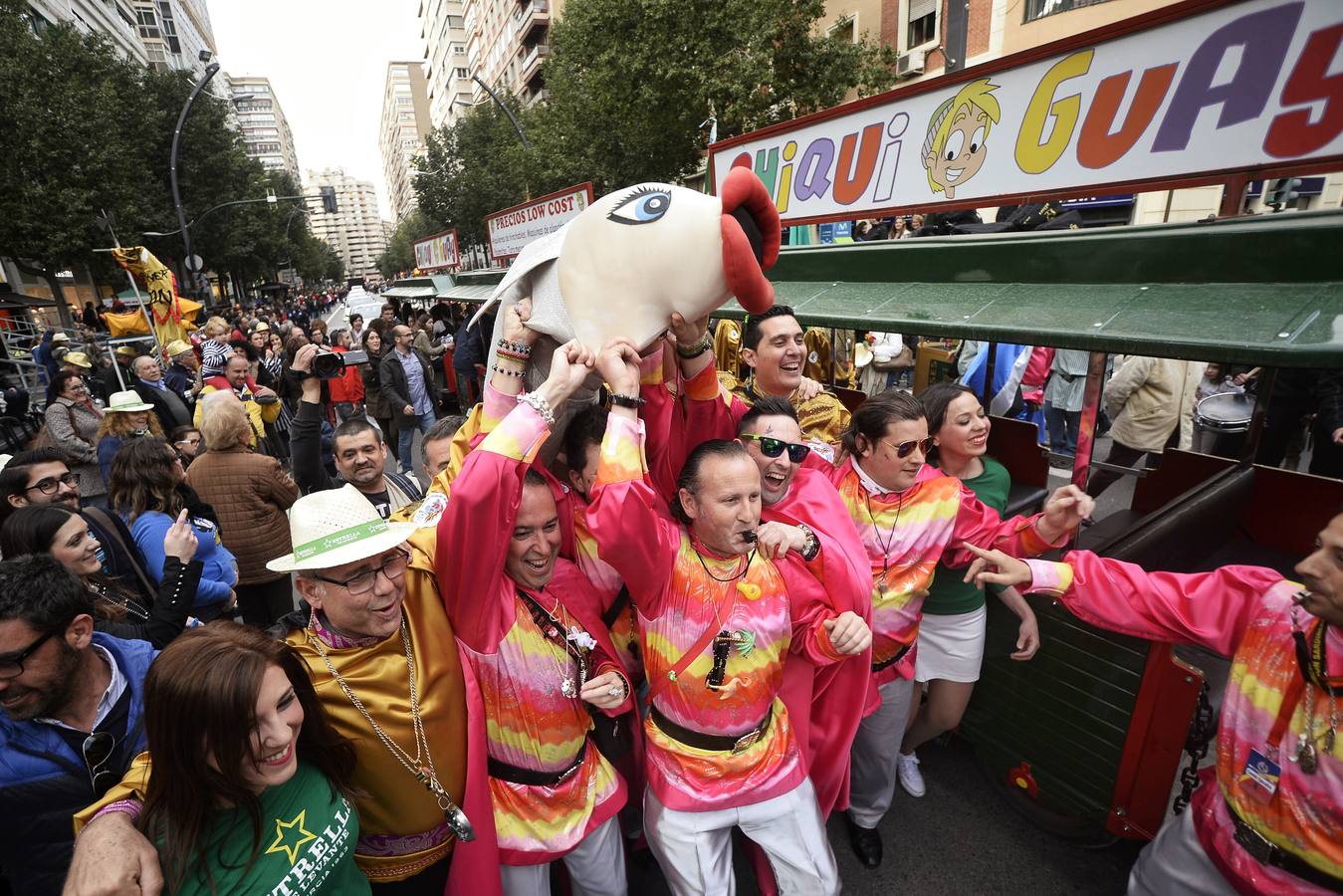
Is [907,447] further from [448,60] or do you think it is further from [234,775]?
[448,60]

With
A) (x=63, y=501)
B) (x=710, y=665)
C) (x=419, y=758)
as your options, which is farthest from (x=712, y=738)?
(x=63, y=501)

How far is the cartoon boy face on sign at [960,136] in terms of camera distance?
10.0 ft

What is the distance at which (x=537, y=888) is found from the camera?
2.07 m

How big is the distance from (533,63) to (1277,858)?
44213 millimetres

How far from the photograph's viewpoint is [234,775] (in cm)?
144

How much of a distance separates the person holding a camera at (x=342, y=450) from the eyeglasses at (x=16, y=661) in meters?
1.59

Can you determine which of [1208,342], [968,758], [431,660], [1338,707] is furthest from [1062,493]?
[431,660]

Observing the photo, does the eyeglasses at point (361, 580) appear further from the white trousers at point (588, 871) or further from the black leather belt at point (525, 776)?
the white trousers at point (588, 871)

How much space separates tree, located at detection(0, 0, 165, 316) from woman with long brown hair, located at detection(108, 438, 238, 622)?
1988 cm

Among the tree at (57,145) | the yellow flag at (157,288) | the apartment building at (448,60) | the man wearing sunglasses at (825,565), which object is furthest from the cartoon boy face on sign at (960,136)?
the apartment building at (448,60)

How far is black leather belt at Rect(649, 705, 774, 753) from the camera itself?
208cm

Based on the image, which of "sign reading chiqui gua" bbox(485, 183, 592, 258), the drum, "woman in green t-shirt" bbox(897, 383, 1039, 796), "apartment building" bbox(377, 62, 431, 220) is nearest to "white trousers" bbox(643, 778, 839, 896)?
"woman in green t-shirt" bbox(897, 383, 1039, 796)

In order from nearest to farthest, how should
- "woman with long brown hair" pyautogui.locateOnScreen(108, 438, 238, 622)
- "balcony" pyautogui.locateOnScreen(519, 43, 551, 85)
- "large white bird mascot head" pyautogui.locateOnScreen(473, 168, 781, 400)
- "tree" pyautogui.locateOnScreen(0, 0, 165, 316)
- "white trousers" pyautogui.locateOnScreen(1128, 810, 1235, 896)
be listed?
"large white bird mascot head" pyautogui.locateOnScreen(473, 168, 781, 400)
"white trousers" pyautogui.locateOnScreen(1128, 810, 1235, 896)
"woman with long brown hair" pyautogui.locateOnScreen(108, 438, 238, 622)
"tree" pyautogui.locateOnScreen(0, 0, 165, 316)
"balcony" pyautogui.locateOnScreen(519, 43, 551, 85)

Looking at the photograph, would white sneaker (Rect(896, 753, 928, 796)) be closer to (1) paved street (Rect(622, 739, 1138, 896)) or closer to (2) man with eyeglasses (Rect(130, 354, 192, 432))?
(1) paved street (Rect(622, 739, 1138, 896))
